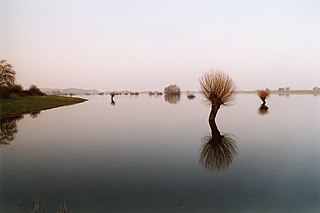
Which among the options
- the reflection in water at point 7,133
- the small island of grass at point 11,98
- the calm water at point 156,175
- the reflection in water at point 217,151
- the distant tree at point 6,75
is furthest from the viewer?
the distant tree at point 6,75

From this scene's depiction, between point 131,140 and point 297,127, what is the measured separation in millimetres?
15885

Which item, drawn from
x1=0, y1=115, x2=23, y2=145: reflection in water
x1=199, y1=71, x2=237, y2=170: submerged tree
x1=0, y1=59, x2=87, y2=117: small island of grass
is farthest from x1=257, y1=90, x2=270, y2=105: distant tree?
x1=0, y1=115, x2=23, y2=145: reflection in water

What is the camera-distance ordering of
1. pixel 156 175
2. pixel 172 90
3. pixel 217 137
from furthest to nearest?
pixel 172 90 < pixel 217 137 < pixel 156 175

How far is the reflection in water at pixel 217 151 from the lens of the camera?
36.7ft

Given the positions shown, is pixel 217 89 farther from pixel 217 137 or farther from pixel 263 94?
pixel 263 94

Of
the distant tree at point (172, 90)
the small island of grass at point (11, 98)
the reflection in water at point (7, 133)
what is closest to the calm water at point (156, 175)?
the reflection in water at point (7, 133)

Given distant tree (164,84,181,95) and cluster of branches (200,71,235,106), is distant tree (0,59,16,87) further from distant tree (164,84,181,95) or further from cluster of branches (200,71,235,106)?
distant tree (164,84,181,95)

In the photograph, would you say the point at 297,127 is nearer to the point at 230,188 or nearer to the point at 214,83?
the point at 214,83

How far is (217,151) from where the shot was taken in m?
13.3

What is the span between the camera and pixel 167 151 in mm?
13406

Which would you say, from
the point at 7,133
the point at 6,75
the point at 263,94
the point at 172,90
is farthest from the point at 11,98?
the point at 172,90

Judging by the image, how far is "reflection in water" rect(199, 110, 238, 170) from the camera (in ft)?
36.7

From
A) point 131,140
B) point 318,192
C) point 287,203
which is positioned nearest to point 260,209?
point 287,203

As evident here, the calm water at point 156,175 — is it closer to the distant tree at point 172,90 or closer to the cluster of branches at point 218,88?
the cluster of branches at point 218,88
